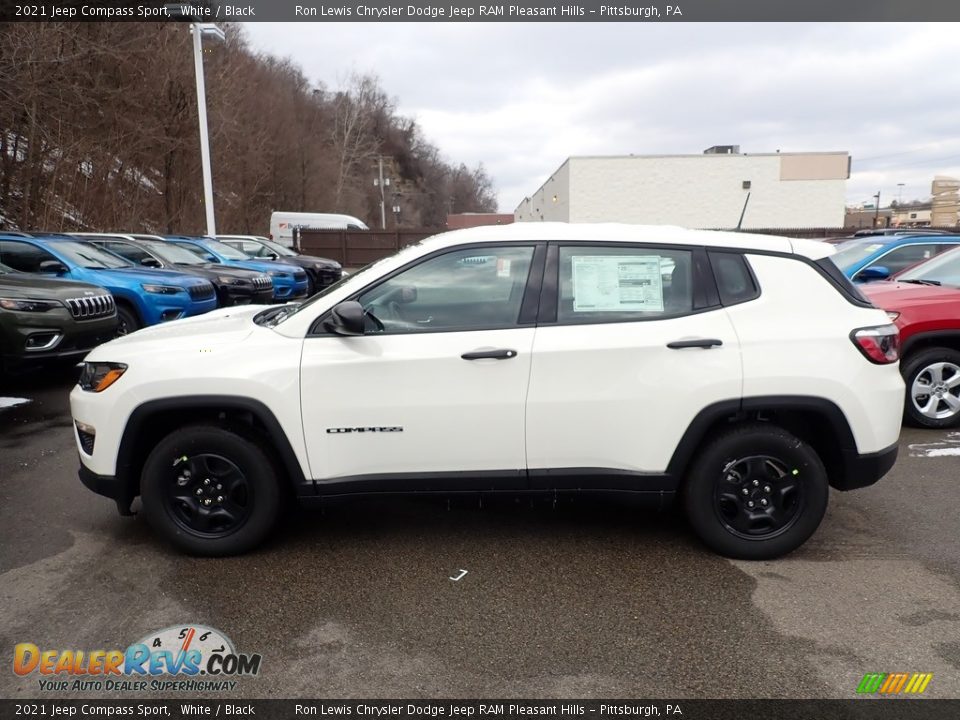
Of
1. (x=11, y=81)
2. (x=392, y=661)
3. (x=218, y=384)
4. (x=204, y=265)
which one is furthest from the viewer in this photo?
(x=11, y=81)

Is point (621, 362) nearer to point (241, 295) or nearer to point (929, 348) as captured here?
point (929, 348)

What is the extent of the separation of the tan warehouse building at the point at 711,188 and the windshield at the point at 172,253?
28168 millimetres

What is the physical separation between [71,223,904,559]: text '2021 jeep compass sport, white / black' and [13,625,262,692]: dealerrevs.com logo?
0.71 m

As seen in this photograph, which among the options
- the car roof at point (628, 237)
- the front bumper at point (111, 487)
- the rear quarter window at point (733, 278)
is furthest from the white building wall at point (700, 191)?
the front bumper at point (111, 487)

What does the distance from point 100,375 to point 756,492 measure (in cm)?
351

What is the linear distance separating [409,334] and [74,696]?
2.02 metres

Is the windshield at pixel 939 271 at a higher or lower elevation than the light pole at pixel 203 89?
lower

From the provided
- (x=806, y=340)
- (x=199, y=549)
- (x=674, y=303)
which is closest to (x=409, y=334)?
(x=674, y=303)

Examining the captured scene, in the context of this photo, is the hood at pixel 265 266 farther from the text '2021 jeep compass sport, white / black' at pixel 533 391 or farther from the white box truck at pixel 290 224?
the white box truck at pixel 290 224

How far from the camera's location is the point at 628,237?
11.2ft

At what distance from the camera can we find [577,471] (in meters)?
3.29

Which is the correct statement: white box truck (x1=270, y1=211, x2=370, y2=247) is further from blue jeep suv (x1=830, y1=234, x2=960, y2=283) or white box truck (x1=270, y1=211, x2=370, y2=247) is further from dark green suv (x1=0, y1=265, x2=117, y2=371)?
blue jeep suv (x1=830, y1=234, x2=960, y2=283)

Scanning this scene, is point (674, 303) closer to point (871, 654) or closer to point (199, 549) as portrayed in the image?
point (871, 654)

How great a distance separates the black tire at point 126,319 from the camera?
8719 mm
